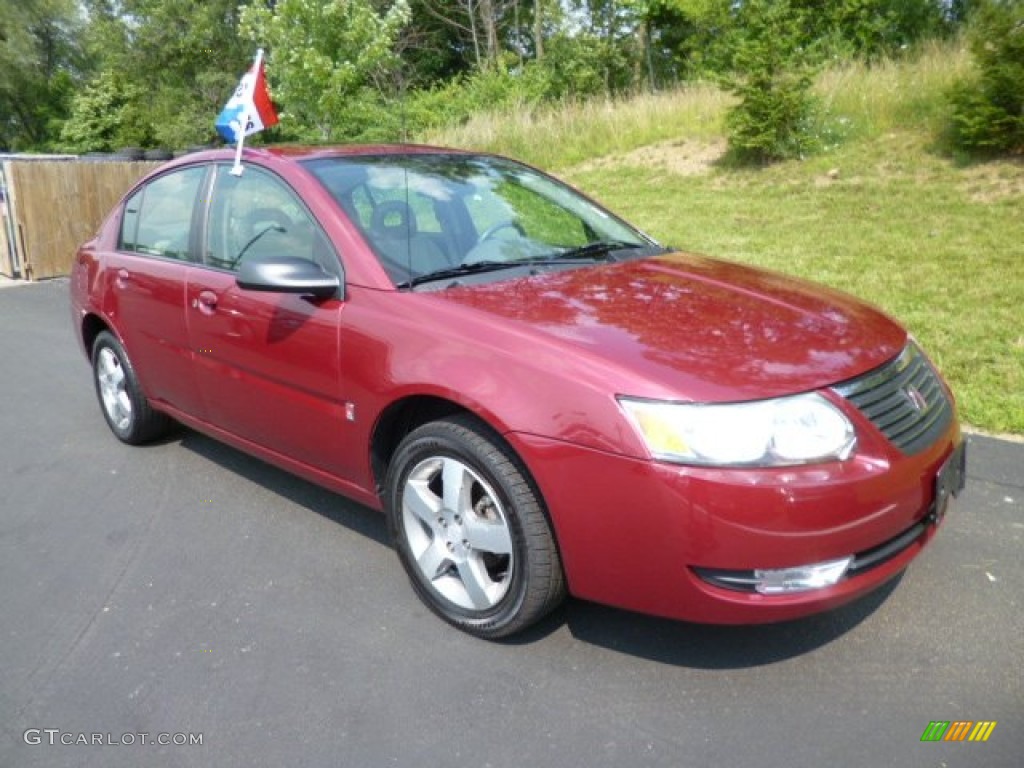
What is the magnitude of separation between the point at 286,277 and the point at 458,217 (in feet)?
2.81

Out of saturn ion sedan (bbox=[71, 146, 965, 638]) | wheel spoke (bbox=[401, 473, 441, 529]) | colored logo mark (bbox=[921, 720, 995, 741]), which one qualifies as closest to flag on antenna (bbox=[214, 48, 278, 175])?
saturn ion sedan (bbox=[71, 146, 965, 638])

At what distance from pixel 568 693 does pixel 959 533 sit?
190cm

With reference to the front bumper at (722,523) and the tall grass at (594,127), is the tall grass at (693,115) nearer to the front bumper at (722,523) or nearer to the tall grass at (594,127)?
the tall grass at (594,127)

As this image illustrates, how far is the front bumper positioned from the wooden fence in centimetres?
1246

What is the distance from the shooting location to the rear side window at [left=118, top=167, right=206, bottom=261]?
424 cm

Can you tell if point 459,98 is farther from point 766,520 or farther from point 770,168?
point 766,520

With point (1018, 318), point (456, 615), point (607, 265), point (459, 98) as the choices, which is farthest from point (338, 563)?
point (459, 98)

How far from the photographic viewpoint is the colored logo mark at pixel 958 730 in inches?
95.0

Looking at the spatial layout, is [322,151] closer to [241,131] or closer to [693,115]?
[241,131]

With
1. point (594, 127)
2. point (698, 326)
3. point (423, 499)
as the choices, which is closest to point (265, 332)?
point (423, 499)

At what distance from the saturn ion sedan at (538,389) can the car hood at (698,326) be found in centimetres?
1

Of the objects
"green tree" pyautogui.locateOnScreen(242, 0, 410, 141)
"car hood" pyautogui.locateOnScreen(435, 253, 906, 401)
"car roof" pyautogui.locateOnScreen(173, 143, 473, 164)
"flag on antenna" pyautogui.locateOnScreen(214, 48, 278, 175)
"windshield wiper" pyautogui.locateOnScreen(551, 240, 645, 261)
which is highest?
"green tree" pyautogui.locateOnScreen(242, 0, 410, 141)

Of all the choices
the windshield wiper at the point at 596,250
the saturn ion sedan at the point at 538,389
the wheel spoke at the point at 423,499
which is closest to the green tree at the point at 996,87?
the saturn ion sedan at the point at 538,389

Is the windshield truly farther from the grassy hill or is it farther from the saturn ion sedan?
the grassy hill
